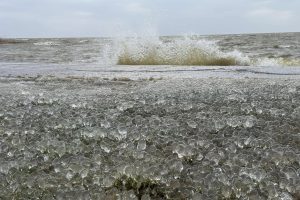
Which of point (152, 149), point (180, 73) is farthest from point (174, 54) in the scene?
point (152, 149)

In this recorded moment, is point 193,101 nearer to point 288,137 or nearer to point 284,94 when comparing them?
point 284,94

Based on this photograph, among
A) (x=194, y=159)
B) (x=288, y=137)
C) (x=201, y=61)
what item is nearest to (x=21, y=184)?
(x=194, y=159)

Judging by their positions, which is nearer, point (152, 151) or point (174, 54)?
point (152, 151)

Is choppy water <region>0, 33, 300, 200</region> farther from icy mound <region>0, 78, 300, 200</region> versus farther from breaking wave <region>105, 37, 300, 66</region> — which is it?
breaking wave <region>105, 37, 300, 66</region>

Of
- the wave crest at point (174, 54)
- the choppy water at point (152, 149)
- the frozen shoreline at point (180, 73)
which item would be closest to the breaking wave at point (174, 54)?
the wave crest at point (174, 54)

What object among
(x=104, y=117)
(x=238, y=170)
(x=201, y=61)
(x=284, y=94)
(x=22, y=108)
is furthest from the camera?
(x=201, y=61)

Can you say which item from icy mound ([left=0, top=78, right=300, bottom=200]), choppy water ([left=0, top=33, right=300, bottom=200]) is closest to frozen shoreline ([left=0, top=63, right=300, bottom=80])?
choppy water ([left=0, top=33, right=300, bottom=200])

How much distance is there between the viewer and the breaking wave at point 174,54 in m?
10.1

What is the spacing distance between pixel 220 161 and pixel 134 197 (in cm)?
38

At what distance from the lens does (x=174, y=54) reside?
33.7 ft

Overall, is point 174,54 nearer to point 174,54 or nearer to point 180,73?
point 174,54

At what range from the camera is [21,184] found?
1314 millimetres

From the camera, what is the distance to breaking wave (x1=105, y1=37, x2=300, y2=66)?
10149mm

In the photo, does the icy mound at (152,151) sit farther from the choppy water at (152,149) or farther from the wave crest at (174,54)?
the wave crest at (174,54)
